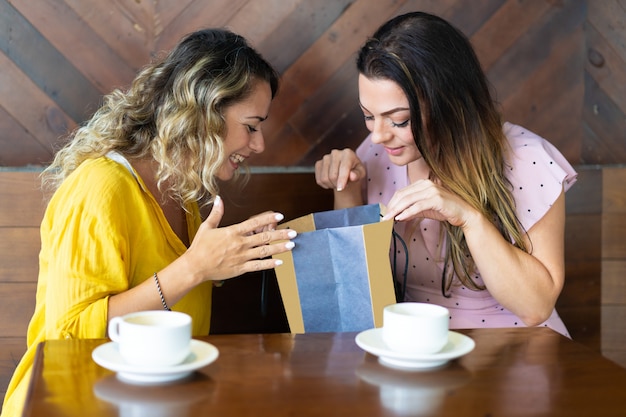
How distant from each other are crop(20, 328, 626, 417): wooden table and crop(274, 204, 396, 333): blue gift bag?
0.22 m

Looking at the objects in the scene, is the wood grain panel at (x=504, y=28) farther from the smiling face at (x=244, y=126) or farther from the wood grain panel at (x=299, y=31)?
the smiling face at (x=244, y=126)

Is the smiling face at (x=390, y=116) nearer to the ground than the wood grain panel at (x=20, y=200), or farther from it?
farther from it

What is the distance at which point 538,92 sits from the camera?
2.38m

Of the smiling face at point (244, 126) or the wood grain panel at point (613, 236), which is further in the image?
the wood grain panel at point (613, 236)

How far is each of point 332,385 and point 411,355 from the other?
0.13 meters

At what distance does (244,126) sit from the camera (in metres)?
1.84

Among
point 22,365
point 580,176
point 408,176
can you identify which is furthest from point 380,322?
point 580,176

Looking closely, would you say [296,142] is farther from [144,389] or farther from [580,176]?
[144,389]

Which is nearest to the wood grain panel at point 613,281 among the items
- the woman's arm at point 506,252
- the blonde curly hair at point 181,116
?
the woman's arm at point 506,252

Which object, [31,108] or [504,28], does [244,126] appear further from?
[504,28]

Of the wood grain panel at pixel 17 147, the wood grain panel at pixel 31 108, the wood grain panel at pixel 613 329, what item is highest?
the wood grain panel at pixel 31 108

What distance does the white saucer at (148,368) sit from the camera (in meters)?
1.06

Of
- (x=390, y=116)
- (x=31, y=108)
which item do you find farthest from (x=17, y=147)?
(x=390, y=116)

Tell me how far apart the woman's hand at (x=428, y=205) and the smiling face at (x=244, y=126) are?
Answer: 1.34 feet
